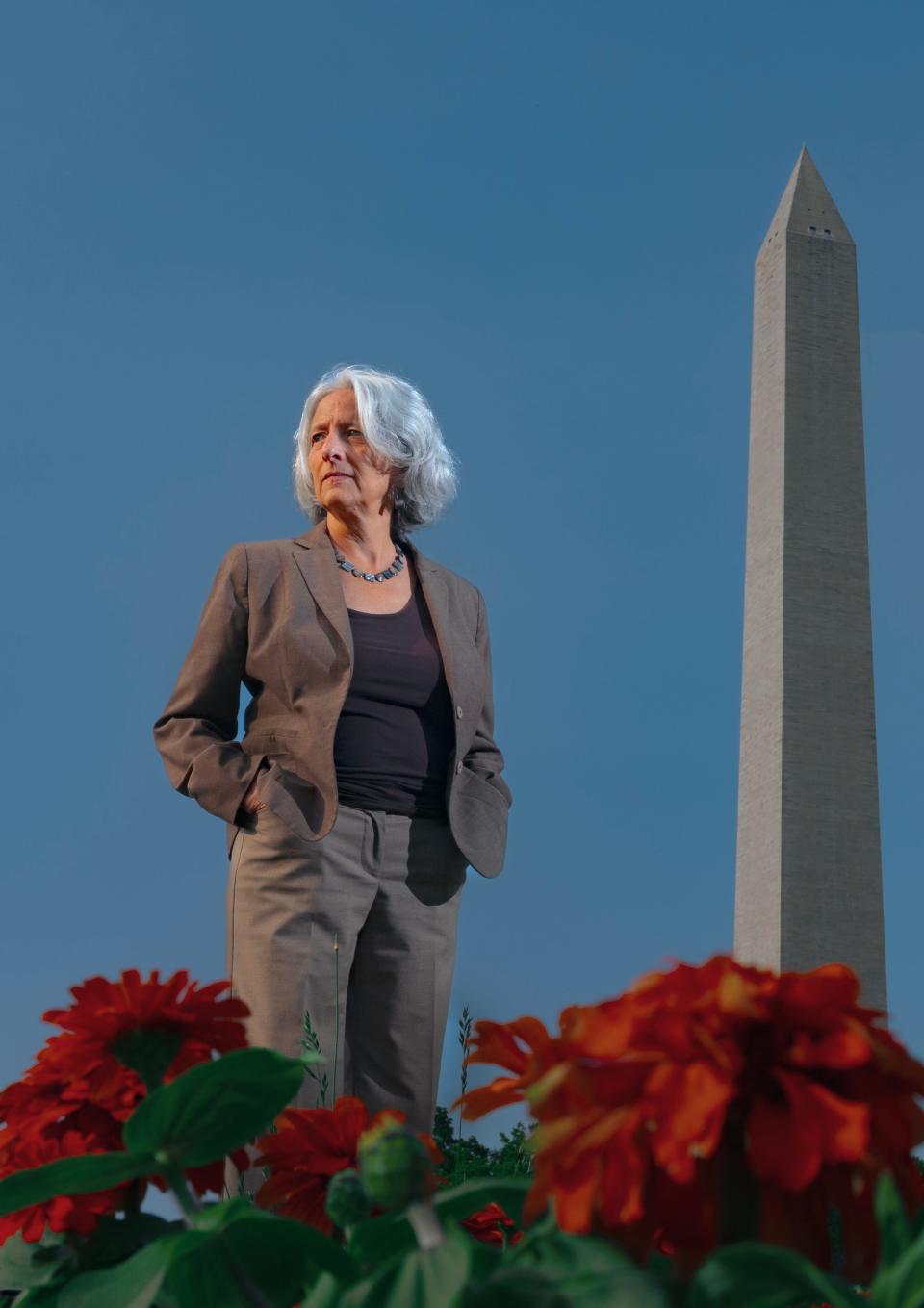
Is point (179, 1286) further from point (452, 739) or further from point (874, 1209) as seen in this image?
point (452, 739)

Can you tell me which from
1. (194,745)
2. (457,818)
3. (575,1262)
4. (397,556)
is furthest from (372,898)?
(575,1262)

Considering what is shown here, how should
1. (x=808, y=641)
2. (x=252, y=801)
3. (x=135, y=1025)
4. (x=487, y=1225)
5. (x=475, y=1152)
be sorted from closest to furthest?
(x=135, y=1025), (x=487, y=1225), (x=252, y=801), (x=475, y=1152), (x=808, y=641)

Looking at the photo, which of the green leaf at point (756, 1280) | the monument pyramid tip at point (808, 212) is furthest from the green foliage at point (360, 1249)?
the monument pyramid tip at point (808, 212)

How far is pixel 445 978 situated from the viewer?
297 centimetres

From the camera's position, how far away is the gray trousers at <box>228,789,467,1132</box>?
2.86 metres

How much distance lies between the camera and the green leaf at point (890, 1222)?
63cm

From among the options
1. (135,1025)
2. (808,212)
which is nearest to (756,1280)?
(135,1025)

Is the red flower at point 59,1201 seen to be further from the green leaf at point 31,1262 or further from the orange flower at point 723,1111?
the orange flower at point 723,1111

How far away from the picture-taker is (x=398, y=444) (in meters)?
3.16

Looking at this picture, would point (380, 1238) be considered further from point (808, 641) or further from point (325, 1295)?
point (808, 641)

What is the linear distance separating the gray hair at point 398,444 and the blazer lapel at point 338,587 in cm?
10

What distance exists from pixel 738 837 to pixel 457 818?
13.2 metres

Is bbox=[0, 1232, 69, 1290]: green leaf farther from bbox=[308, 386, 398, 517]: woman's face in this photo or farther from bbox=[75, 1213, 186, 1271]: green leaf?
bbox=[308, 386, 398, 517]: woman's face

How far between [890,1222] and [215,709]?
8.29 ft
